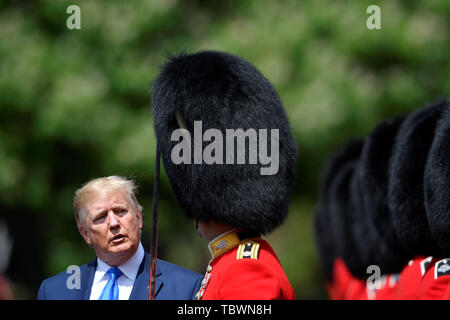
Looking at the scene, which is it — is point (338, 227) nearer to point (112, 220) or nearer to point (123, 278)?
point (123, 278)

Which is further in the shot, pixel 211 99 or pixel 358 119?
pixel 358 119

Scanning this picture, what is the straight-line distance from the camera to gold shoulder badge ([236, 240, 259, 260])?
2.35m

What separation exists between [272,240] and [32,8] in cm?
544

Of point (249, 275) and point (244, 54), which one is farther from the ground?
point (244, 54)

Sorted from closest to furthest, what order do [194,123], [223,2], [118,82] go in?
[194,123] < [118,82] < [223,2]

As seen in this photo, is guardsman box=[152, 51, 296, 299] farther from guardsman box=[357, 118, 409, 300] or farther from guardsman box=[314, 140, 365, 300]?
guardsman box=[314, 140, 365, 300]

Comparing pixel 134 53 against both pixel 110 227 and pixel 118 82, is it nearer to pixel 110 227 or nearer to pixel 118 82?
pixel 118 82

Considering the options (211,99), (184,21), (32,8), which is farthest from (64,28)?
(211,99)

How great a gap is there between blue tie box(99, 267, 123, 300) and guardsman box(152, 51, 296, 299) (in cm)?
27

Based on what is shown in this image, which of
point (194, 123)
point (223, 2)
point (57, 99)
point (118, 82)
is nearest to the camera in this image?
point (194, 123)

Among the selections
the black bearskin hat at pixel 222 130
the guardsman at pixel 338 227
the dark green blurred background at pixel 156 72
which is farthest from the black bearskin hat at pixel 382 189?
the dark green blurred background at pixel 156 72

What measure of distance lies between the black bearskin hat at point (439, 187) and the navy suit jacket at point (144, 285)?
3.42 feet

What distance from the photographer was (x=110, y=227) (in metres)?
2.27

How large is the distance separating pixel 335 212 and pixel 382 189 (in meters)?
1.87
